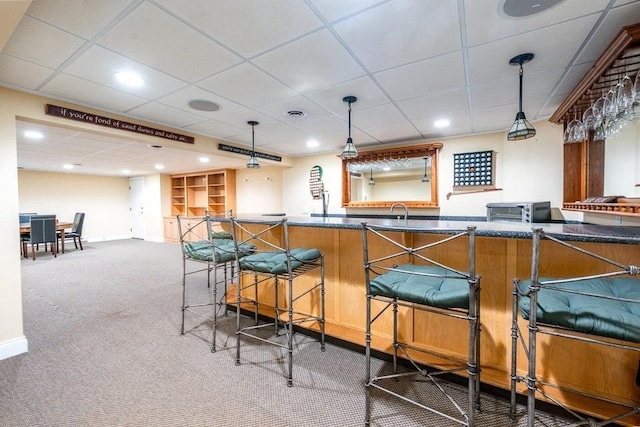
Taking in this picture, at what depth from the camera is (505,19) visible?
1.61 metres

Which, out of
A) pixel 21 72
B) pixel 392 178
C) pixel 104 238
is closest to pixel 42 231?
pixel 104 238

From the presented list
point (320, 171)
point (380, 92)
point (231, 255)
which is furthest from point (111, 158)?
point (380, 92)

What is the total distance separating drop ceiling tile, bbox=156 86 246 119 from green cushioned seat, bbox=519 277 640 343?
2.92 meters

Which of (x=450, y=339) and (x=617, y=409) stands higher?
(x=450, y=339)

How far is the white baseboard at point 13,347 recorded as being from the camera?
2.25 meters

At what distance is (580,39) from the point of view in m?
1.80

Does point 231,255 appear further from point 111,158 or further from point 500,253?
point 111,158

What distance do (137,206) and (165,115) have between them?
292 inches

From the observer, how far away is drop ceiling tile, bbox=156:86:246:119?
267cm

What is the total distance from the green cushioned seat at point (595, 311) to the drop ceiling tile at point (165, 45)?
233 cm

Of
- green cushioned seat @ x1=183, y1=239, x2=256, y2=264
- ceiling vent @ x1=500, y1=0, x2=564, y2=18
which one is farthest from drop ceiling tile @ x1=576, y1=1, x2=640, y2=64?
green cushioned seat @ x1=183, y1=239, x2=256, y2=264

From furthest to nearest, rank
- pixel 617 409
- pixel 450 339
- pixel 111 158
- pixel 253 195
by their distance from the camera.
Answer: pixel 253 195 < pixel 111 158 < pixel 450 339 < pixel 617 409

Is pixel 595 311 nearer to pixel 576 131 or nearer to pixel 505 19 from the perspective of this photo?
pixel 505 19

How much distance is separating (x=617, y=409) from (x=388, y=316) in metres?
1.29
